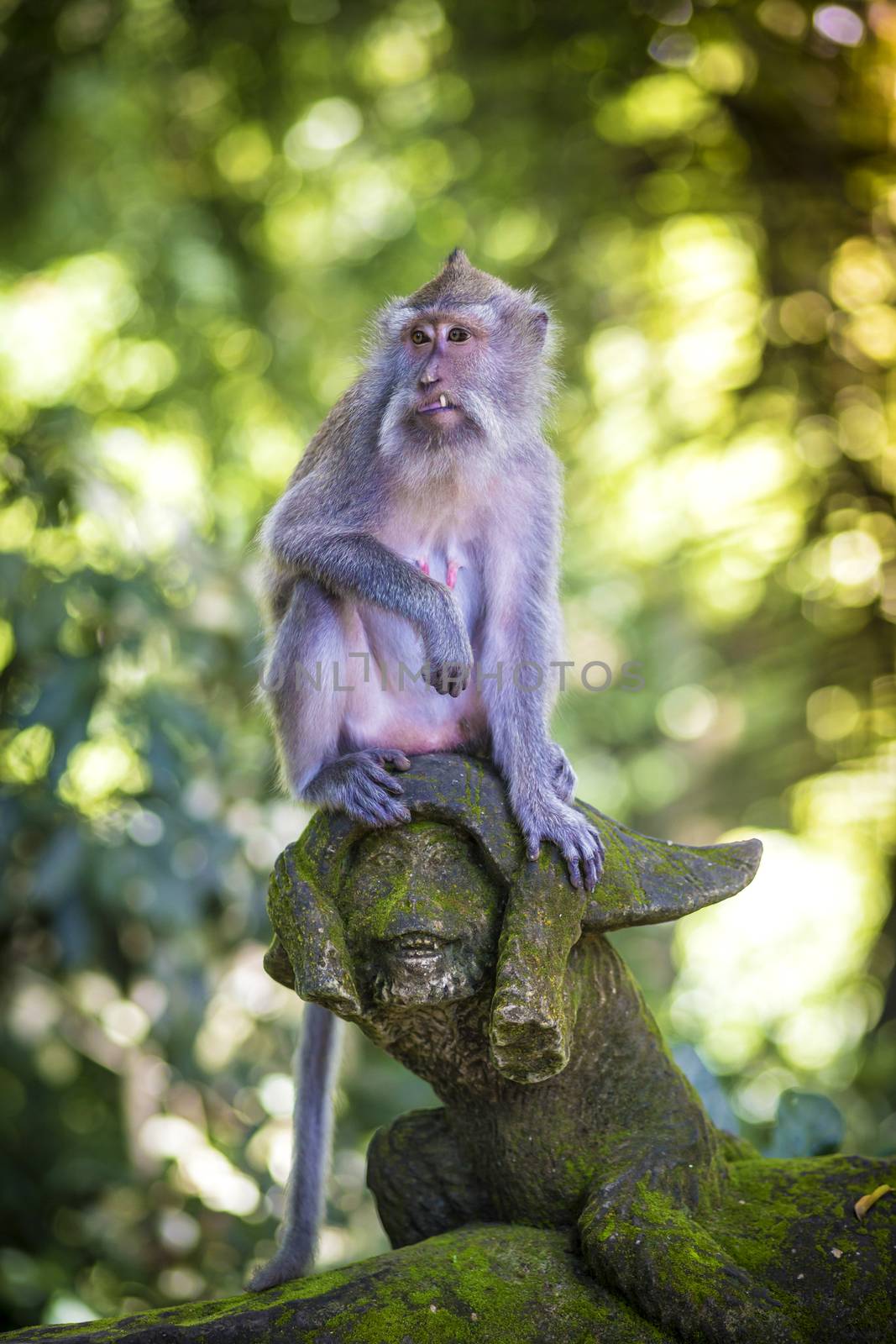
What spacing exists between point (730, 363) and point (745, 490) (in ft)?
2.88

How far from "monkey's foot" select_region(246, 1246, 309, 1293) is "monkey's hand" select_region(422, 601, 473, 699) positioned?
1392 millimetres

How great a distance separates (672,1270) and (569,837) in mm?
842

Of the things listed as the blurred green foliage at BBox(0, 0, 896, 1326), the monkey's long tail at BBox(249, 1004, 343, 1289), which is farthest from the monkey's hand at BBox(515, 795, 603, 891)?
the blurred green foliage at BBox(0, 0, 896, 1326)

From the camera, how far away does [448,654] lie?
10.3ft

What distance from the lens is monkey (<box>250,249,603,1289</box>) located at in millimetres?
3217

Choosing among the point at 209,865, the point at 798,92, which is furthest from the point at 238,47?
the point at 209,865

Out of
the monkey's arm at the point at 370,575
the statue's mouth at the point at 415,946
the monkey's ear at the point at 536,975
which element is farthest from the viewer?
the monkey's arm at the point at 370,575

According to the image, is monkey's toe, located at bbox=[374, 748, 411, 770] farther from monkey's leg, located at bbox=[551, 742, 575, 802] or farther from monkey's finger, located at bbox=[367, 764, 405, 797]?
monkey's leg, located at bbox=[551, 742, 575, 802]

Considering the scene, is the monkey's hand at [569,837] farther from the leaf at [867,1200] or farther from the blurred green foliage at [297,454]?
the blurred green foliage at [297,454]

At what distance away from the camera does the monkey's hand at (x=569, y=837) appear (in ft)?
8.61

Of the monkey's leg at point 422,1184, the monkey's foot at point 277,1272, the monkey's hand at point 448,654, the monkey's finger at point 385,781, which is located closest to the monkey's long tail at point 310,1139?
the monkey's foot at point 277,1272

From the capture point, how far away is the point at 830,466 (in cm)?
733

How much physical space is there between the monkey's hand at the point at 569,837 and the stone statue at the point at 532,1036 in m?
0.04

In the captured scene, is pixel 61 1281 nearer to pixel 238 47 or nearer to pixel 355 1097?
pixel 355 1097
